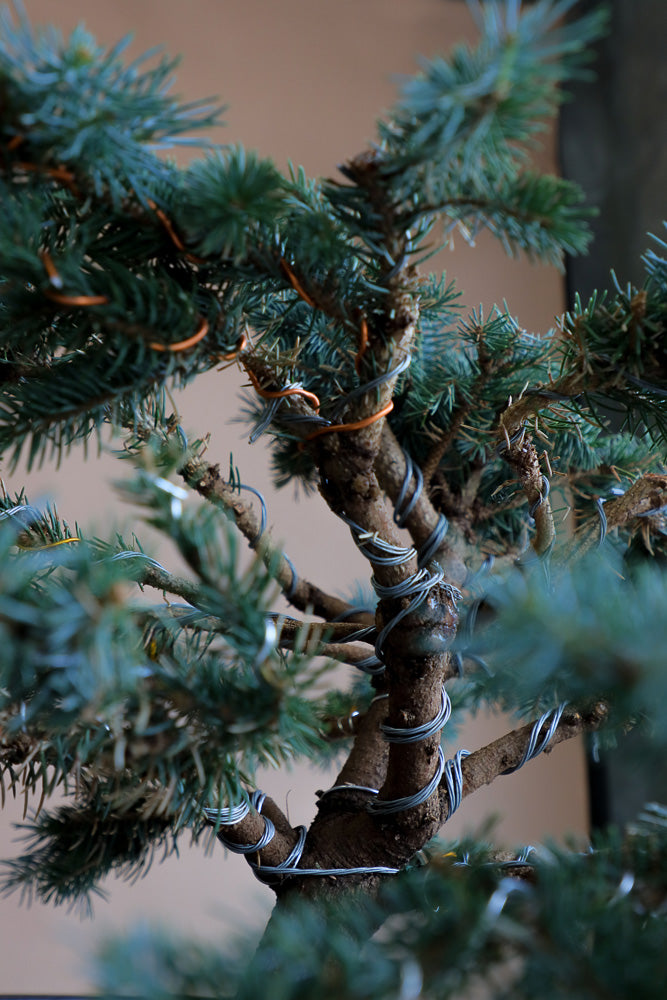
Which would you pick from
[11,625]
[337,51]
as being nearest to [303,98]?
[337,51]

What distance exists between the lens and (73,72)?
0.18m

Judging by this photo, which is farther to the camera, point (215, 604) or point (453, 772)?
point (453, 772)

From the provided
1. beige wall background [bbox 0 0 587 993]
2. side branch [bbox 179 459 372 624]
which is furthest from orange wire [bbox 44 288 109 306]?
beige wall background [bbox 0 0 587 993]

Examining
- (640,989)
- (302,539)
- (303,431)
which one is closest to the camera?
(640,989)

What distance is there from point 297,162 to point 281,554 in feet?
2.61

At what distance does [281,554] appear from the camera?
248 mm

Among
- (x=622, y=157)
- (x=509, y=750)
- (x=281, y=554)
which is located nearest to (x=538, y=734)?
(x=509, y=750)

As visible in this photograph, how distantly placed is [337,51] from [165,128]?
2.92ft

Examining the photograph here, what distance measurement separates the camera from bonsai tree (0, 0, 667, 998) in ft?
0.55

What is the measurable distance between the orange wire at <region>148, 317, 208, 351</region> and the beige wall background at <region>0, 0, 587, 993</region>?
63 cm

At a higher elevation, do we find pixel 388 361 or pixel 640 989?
pixel 388 361

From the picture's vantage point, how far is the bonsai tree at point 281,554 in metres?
0.17

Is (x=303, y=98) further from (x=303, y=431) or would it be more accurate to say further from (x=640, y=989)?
(x=640, y=989)

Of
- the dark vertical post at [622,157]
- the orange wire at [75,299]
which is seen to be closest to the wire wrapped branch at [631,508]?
the orange wire at [75,299]
